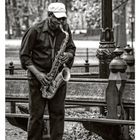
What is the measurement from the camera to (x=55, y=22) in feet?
18.5

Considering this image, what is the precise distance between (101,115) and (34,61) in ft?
9.68

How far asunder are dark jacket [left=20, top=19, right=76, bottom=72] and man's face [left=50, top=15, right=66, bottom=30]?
90mm

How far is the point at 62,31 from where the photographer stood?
5.72m

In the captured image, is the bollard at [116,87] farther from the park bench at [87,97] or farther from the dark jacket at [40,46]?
the dark jacket at [40,46]

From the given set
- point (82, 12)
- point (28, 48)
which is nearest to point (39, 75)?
point (28, 48)

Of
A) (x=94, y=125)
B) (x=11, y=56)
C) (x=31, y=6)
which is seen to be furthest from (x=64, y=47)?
(x=31, y=6)

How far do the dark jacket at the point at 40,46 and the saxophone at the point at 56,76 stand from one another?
47 mm

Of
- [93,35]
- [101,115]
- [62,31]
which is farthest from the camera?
[93,35]

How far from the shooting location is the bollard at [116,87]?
7.25 m

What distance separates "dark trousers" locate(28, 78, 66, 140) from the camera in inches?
231

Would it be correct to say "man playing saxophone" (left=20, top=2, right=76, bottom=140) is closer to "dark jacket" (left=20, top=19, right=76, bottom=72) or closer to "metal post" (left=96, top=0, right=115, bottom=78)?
"dark jacket" (left=20, top=19, right=76, bottom=72)

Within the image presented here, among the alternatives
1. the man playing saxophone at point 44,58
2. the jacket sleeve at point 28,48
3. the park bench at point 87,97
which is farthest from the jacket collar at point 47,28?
the park bench at point 87,97

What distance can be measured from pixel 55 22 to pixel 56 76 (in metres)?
0.61
